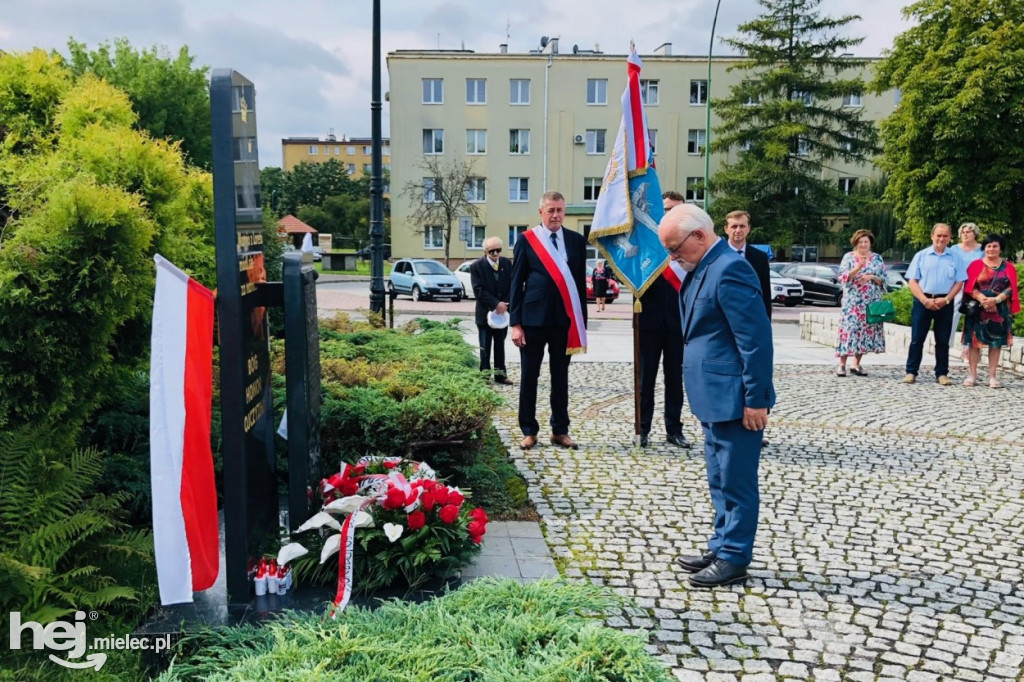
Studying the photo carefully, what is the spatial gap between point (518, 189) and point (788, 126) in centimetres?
1643

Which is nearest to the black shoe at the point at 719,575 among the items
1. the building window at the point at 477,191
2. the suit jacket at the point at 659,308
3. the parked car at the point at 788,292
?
the suit jacket at the point at 659,308

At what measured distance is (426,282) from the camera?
1252 inches

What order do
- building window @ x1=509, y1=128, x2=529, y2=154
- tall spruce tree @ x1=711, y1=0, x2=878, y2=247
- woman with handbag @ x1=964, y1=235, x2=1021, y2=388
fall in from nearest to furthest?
woman with handbag @ x1=964, y1=235, x2=1021, y2=388 → tall spruce tree @ x1=711, y1=0, x2=878, y2=247 → building window @ x1=509, y1=128, x2=529, y2=154

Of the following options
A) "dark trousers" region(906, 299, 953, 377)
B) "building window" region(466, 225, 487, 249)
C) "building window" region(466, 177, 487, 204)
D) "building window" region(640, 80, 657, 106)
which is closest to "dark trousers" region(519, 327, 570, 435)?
"dark trousers" region(906, 299, 953, 377)

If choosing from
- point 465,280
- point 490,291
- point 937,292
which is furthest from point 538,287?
point 465,280

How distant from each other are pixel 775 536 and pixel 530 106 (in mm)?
47640

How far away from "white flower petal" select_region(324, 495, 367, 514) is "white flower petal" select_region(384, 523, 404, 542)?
9.4 inches

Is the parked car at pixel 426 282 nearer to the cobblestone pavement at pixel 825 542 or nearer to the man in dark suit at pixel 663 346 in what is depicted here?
the cobblestone pavement at pixel 825 542

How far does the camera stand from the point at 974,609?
3873mm

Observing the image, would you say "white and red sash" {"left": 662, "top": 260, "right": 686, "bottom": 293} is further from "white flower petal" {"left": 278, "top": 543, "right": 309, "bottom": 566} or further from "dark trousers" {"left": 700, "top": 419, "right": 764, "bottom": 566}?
"white flower petal" {"left": 278, "top": 543, "right": 309, "bottom": 566}

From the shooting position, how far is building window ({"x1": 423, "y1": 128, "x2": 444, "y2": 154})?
49906 millimetres

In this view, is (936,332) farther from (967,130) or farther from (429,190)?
(429,190)

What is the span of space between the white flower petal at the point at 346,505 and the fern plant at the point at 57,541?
0.82 m

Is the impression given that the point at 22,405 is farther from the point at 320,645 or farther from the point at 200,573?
the point at 320,645
